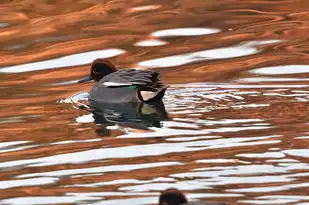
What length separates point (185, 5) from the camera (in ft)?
61.1

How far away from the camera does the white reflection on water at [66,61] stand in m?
15.6

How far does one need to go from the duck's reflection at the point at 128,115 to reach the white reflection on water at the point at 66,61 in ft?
7.32

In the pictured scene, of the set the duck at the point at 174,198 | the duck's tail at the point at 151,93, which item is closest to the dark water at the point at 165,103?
the duck's tail at the point at 151,93

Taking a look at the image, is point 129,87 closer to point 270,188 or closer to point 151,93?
point 151,93

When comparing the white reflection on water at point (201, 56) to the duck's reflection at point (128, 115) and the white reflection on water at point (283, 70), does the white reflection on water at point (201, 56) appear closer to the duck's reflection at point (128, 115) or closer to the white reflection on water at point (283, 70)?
the white reflection on water at point (283, 70)

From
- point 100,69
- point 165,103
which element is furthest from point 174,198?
point 100,69

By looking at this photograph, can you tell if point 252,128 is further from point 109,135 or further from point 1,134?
point 1,134

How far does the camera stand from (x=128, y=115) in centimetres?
1273

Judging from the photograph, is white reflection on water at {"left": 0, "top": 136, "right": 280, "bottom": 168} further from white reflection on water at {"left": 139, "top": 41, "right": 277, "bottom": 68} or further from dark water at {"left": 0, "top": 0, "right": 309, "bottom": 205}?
white reflection on water at {"left": 139, "top": 41, "right": 277, "bottom": 68}

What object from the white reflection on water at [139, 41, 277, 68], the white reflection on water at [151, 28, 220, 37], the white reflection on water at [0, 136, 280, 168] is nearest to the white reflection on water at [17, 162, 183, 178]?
the white reflection on water at [0, 136, 280, 168]

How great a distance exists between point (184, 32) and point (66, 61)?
1.94 metres

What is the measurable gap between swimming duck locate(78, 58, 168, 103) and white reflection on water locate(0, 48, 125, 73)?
1880 mm

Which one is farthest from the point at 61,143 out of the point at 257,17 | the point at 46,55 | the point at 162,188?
the point at 257,17

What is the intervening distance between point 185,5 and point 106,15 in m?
1.15
